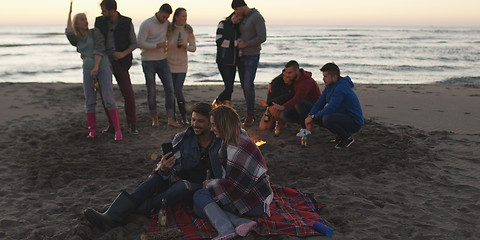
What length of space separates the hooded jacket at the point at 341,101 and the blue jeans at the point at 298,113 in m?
0.41

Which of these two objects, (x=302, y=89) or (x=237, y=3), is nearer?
(x=302, y=89)

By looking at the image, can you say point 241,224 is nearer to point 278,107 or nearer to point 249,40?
point 278,107

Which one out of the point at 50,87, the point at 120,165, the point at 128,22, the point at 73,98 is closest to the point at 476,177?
the point at 120,165

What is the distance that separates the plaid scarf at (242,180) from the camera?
3256 mm

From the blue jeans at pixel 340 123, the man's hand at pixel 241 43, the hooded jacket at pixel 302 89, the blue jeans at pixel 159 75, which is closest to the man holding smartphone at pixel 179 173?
the blue jeans at pixel 340 123

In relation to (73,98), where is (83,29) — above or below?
above

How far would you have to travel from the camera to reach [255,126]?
700 cm

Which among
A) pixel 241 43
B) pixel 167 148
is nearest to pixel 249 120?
pixel 241 43

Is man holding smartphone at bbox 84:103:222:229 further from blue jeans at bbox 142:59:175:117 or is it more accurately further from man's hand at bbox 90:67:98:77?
blue jeans at bbox 142:59:175:117

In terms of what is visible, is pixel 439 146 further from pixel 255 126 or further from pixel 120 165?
pixel 120 165

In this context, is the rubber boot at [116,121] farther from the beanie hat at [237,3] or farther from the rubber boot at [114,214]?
the rubber boot at [114,214]

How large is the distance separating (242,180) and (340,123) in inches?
108

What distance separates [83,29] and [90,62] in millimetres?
459

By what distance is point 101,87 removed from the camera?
582 cm
